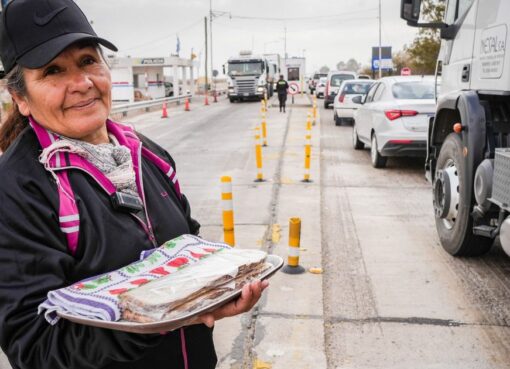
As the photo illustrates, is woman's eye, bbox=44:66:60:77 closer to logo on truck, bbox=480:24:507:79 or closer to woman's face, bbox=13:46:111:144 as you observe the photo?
woman's face, bbox=13:46:111:144

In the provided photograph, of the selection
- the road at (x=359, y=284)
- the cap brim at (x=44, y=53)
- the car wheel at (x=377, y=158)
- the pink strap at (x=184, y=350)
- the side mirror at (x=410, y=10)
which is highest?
the side mirror at (x=410, y=10)

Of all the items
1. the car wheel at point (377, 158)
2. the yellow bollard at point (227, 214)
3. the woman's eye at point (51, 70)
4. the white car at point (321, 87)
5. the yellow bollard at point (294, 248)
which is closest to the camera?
the woman's eye at point (51, 70)

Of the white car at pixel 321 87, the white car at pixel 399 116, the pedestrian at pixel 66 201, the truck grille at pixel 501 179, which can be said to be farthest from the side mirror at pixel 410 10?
the white car at pixel 321 87

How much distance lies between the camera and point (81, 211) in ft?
4.65

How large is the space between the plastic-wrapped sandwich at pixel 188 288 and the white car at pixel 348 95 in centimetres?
1701

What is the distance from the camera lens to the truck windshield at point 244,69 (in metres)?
34.2

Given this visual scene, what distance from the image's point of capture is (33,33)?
1417 mm

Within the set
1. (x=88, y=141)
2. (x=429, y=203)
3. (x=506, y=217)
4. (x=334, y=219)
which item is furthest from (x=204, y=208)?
(x=88, y=141)

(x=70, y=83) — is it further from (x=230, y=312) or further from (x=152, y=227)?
(x=230, y=312)

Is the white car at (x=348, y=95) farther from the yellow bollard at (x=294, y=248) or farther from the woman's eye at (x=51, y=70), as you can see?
the woman's eye at (x=51, y=70)

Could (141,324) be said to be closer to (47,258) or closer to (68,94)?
(47,258)

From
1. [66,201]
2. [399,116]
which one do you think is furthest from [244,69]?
[66,201]

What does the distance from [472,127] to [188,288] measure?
378 centimetres

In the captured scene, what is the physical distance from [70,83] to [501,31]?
3.58 m
